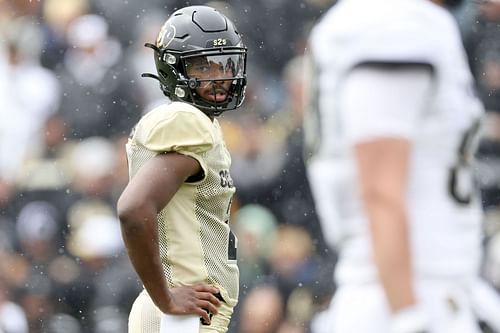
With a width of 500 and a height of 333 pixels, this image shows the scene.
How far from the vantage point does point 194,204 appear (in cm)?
345

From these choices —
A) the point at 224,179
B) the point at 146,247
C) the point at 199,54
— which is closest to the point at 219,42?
the point at 199,54

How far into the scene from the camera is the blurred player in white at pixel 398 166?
2.10 m

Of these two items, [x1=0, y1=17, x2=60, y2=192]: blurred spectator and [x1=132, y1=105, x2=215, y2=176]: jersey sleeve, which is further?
[x1=0, y1=17, x2=60, y2=192]: blurred spectator

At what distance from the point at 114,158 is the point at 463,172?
435cm

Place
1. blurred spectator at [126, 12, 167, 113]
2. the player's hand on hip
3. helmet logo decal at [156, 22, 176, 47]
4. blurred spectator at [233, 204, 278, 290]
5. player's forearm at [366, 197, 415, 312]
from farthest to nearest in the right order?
blurred spectator at [126, 12, 167, 113] < blurred spectator at [233, 204, 278, 290] < helmet logo decal at [156, 22, 176, 47] < the player's hand on hip < player's forearm at [366, 197, 415, 312]

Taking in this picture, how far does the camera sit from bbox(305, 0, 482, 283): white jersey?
2164 millimetres

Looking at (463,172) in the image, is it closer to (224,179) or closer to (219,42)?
(224,179)

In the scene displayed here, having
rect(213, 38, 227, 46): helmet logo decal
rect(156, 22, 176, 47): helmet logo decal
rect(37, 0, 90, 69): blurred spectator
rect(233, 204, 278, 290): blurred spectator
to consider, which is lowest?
rect(233, 204, 278, 290): blurred spectator

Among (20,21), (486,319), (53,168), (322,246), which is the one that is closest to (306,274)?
(322,246)

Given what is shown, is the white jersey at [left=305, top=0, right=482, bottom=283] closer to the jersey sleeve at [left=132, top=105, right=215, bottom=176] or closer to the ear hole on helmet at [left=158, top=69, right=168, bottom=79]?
the jersey sleeve at [left=132, top=105, right=215, bottom=176]

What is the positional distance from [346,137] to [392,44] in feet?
0.68

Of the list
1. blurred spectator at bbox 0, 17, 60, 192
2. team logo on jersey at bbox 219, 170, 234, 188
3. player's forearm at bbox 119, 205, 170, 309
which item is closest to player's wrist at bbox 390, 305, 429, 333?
player's forearm at bbox 119, 205, 170, 309

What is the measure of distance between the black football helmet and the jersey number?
1.44m

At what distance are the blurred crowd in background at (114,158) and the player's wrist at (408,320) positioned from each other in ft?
12.6
